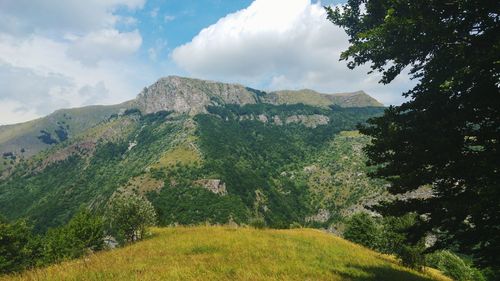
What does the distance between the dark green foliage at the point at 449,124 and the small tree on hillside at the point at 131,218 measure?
27.1 meters

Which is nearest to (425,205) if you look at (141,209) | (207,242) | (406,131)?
(406,131)

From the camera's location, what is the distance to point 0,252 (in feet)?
216

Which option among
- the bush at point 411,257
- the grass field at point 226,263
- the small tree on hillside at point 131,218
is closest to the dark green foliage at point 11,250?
the small tree on hillside at point 131,218

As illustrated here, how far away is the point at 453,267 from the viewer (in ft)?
249

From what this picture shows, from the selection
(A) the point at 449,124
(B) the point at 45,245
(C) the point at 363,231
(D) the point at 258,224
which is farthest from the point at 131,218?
(C) the point at 363,231

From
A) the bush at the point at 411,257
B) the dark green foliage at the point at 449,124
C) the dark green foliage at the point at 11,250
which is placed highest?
the dark green foliage at the point at 449,124

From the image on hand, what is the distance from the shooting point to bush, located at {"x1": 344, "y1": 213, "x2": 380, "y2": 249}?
278 ft

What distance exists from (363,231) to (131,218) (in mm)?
62405

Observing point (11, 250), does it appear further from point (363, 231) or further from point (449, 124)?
point (449, 124)

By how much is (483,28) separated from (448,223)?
6.65 meters

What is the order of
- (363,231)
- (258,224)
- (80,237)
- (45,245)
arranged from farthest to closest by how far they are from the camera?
(363,231) < (45,245) < (80,237) < (258,224)

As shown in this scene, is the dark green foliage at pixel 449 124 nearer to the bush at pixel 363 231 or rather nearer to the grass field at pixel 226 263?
the grass field at pixel 226 263

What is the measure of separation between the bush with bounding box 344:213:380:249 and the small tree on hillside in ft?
187

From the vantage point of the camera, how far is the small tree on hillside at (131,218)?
37125 millimetres
